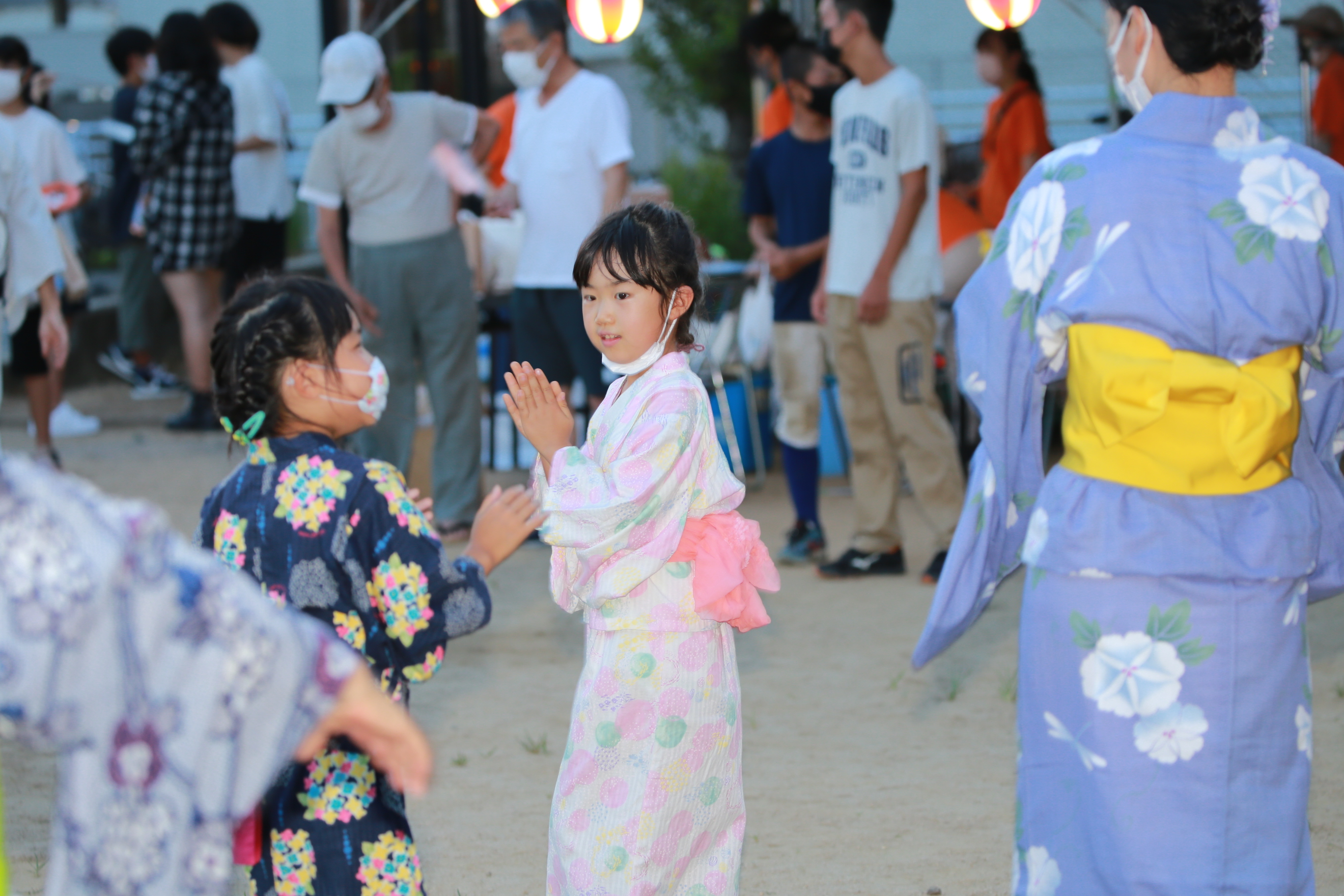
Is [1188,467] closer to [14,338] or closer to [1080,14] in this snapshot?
[1080,14]

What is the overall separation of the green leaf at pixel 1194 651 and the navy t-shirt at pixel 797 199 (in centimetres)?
367

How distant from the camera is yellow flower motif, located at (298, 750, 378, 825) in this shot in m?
2.04

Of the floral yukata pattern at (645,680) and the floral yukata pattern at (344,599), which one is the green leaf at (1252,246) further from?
the floral yukata pattern at (344,599)

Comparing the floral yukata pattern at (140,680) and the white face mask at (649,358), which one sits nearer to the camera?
the floral yukata pattern at (140,680)

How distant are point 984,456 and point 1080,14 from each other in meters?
4.70

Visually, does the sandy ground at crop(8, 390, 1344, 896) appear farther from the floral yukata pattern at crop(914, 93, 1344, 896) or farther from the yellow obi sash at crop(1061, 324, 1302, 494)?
the yellow obi sash at crop(1061, 324, 1302, 494)

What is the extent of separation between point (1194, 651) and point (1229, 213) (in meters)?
0.57

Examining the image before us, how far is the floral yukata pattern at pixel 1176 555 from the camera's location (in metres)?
1.90

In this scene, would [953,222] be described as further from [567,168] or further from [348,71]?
[348,71]

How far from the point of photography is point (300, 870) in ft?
6.72

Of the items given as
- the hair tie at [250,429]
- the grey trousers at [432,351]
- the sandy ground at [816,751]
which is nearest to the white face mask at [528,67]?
the grey trousers at [432,351]

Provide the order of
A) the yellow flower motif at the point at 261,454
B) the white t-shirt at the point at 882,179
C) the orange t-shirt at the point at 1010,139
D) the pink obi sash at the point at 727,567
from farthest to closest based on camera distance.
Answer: the orange t-shirt at the point at 1010,139 → the white t-shirt at the point at 882,179 → the pink obi sash at the point at 727,567 → the yellow flower motif at the point at 261,454

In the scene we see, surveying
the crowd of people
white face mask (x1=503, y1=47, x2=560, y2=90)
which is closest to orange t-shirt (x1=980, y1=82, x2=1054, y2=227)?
white face mask (x1=503, y1=47, x2=560, y2=90)

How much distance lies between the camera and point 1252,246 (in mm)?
1899
